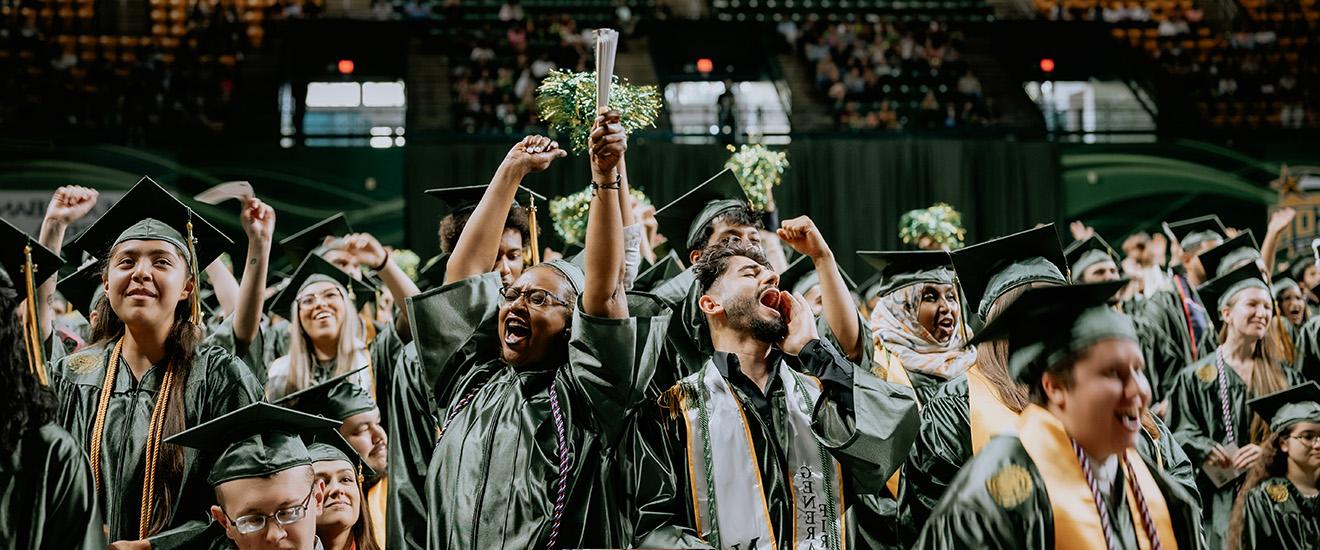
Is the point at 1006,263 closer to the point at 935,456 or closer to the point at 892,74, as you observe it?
the point at 935,456

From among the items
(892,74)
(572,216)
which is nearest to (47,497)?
(572,216)

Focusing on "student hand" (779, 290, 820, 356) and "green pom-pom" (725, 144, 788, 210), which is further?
"green pom-pom" (725, 144, 788, 210)

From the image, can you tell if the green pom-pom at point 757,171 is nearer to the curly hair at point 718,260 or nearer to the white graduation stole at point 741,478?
the curly hair at point 718,260

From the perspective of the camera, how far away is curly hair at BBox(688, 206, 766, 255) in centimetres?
503

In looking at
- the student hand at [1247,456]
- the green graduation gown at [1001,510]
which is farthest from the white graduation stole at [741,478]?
the student hand at [1247,456]

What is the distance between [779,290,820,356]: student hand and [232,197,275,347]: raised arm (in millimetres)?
1722

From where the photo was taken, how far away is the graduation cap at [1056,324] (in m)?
2.55

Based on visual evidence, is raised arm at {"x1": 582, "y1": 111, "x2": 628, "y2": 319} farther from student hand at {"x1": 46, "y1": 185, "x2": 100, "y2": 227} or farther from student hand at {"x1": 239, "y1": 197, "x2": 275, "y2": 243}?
student hand at {"x1": 46, "y1": 185, "x2": 100, "y2": 227}

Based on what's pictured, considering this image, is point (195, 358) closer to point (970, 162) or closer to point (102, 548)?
point (102, 548)

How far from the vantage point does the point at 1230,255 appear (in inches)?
282

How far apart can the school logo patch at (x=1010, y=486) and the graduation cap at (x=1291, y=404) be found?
3.54m

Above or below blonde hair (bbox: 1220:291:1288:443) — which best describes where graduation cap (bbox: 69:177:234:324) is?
above

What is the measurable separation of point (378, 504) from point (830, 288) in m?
1.88

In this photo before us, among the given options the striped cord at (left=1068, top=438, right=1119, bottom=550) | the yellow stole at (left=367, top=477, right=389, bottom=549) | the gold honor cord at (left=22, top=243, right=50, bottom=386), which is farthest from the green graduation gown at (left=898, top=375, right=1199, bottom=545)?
the gold honor cord at (left=22, top=243, right=50, bottom=386)
